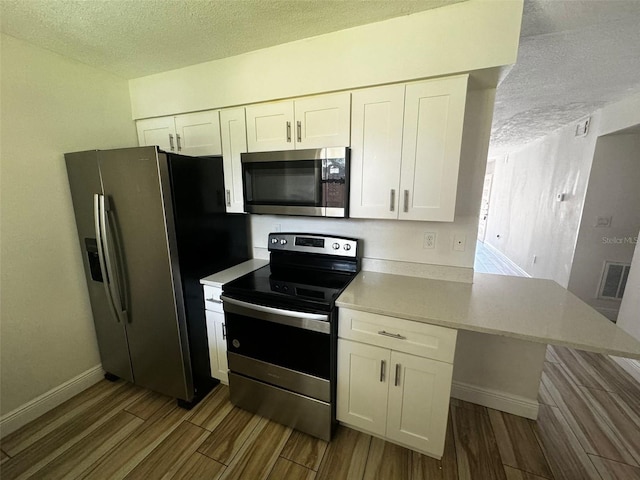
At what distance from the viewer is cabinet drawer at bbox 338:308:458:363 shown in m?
1.24

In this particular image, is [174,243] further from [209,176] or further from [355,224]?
[355,224]

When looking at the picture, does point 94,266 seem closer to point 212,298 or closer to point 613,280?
point 212,298

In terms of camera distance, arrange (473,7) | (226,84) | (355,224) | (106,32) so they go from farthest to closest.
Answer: (355,224) < (226,84) < (106,32) < (473,7)

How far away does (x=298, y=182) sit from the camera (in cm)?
164

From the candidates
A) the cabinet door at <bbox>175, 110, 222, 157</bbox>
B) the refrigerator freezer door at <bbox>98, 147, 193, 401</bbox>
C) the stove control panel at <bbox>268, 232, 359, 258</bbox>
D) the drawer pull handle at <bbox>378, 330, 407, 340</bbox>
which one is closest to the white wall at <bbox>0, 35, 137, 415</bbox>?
the refrigerator freezer door at <bbox>98, 147, 193, 401</bbox>

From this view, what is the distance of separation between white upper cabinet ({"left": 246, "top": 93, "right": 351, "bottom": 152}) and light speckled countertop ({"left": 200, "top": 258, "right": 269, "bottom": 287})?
2.97 feet

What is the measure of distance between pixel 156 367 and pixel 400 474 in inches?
66.6

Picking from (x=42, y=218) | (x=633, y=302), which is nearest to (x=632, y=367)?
(x=633, y=302)

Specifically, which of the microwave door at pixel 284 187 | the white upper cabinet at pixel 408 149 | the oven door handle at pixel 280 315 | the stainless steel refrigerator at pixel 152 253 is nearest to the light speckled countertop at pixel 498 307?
the oven door handle at pixel 280 315

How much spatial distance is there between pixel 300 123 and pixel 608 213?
375cm

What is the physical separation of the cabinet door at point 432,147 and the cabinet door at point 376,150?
5 cm

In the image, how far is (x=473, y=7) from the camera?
4.00 ft

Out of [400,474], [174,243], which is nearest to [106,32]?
[174,243]

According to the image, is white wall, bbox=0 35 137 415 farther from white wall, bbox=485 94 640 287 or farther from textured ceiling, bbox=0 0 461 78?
white wall, bbox=485 94 640 287
